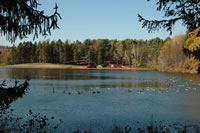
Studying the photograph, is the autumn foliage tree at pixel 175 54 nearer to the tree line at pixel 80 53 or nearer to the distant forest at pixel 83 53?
the distant forest at pixel 83 53

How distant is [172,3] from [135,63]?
10993cm

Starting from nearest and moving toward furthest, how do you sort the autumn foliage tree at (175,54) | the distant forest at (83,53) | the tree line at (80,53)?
the autumn foliage tree at (175,54) → the distant forest at (83,53) → the tree line at (80,53)

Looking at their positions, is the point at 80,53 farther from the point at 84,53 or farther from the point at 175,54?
the point at 175,54

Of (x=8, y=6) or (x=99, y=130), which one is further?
(x=99, y=130)

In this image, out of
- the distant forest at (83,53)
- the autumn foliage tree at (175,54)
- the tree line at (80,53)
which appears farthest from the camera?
the tree line at (80,53)

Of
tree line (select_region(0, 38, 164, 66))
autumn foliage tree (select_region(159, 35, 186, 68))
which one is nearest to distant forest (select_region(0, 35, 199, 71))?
tree line (select_region(0, 38, 164, 66))

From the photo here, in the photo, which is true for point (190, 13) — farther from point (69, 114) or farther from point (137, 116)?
point (69, 114)

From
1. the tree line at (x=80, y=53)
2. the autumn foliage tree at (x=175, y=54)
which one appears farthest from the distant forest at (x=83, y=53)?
the autumn foliage tree at (x=175, y=54)

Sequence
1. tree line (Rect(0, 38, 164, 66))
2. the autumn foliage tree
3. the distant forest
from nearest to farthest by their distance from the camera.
A: the autumn foliage tree, the distant forest, tree line (Rect(0, 38, 164, 66))

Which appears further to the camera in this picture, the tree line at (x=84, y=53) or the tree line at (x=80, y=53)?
the tree line at (x=80, y=53)

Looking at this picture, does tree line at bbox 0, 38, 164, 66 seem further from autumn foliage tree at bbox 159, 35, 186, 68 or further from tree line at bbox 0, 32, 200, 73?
autumn foliage tree at bbox 159, 35, 186, 68

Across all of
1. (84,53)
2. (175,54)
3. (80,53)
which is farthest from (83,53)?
(175,54)

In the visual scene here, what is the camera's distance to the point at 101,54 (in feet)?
411

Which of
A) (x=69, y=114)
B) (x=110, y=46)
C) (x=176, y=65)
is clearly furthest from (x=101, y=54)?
(x=69, y=114)
